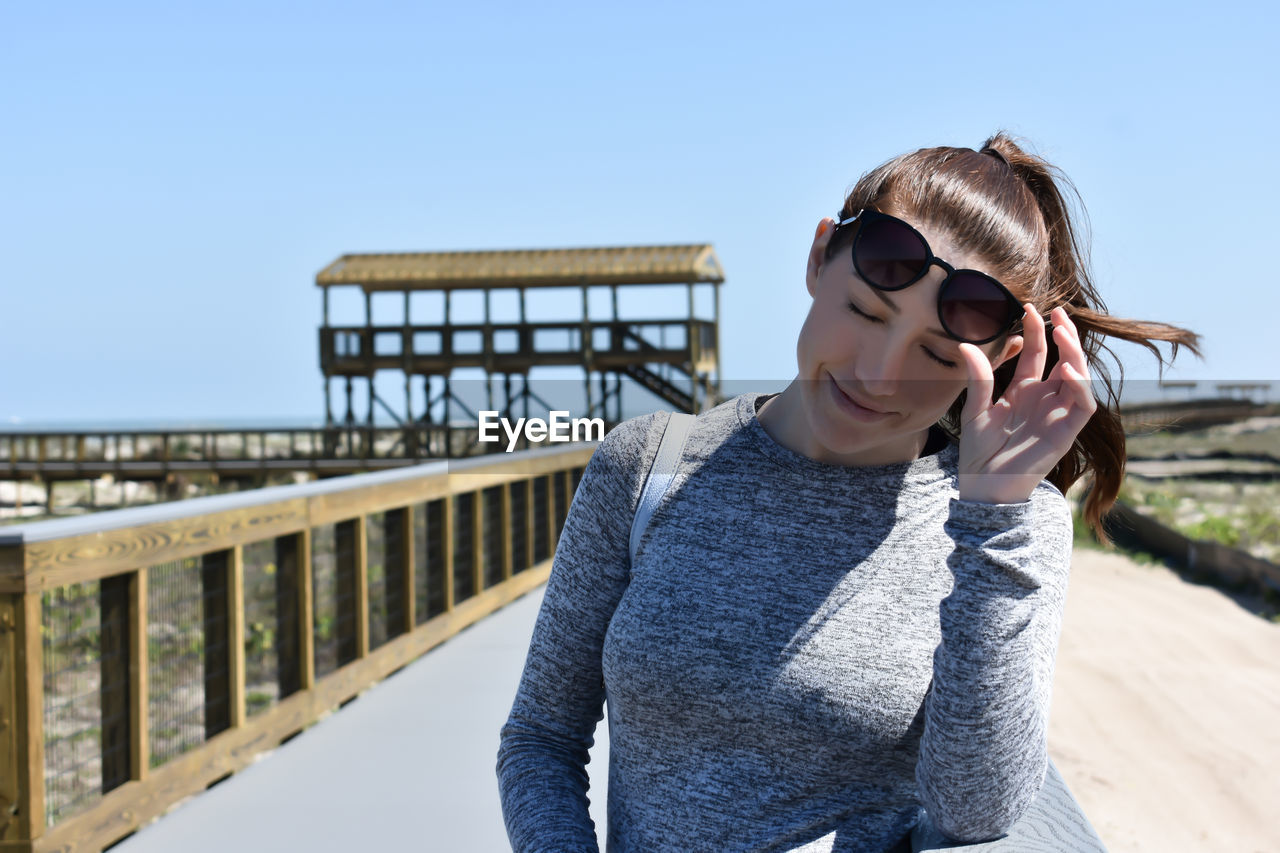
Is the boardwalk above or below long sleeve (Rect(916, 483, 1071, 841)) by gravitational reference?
below

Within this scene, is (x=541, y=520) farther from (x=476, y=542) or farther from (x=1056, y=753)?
(x=1056, y=753)

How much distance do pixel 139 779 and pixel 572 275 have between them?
22.4 meters

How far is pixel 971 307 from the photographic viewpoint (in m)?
1.17

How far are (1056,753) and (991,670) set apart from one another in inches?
146

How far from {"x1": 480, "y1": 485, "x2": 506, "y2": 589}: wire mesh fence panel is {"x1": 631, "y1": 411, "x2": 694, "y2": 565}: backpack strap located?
4.85 metres

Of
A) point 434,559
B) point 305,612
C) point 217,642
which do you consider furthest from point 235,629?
point 434,559

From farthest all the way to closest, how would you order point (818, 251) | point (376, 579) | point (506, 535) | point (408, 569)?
point (376, 579)
point (506, 535)
point (408, 569)
point (818, 251)

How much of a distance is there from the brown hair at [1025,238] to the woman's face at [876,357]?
0.03m

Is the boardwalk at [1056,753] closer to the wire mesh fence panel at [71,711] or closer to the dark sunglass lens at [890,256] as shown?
the wire mesh fence panel at [71,711]

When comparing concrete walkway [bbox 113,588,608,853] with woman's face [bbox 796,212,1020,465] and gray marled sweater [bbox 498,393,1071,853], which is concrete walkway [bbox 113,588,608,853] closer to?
gray marled sweater [bbox 498,393,1071,853]

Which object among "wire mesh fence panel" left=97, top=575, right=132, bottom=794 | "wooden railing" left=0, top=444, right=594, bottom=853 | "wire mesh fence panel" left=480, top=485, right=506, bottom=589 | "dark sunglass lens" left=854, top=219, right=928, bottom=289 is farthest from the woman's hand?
"wire mesh fence panel" left=480, top=485, right=506, bottom=589

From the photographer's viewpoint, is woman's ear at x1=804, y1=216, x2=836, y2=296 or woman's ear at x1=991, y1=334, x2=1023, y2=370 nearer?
woman's ear at x1=991, y1=334, x2=1023, y2=370

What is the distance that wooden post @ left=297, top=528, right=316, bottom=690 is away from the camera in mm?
3840

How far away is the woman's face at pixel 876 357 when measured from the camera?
1198 mm
